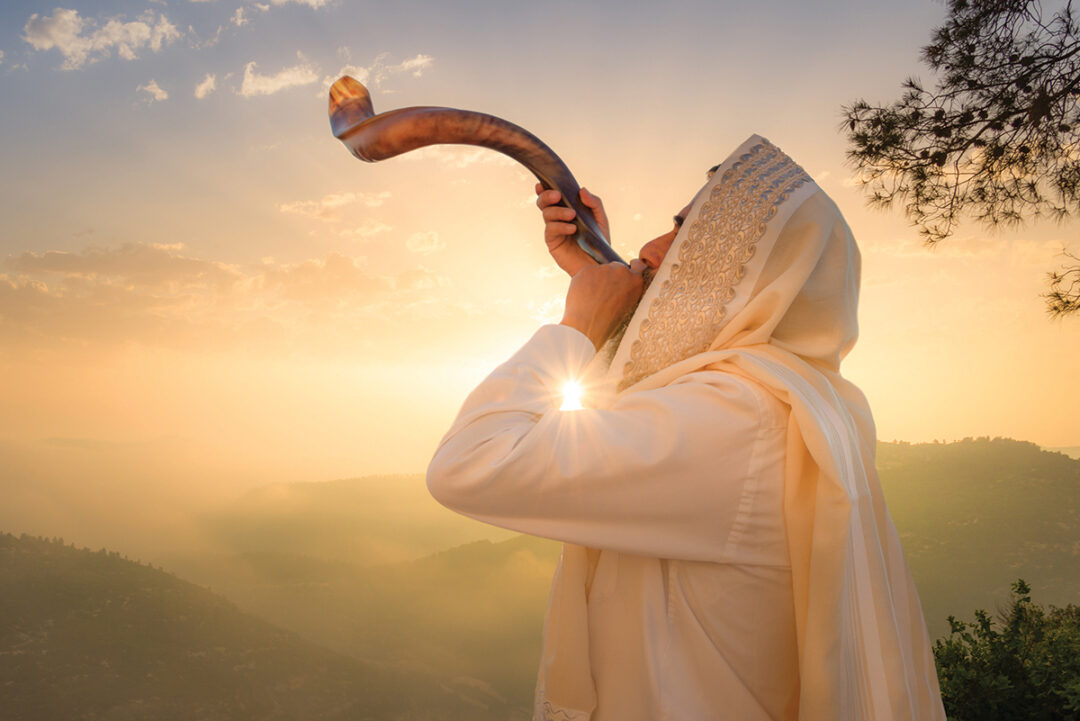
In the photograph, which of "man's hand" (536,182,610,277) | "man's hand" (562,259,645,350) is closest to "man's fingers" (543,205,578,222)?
"man's hand" (536,182,610,277)

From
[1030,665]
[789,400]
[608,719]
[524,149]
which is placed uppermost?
[524,149]

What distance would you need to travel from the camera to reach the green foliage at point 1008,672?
310cm

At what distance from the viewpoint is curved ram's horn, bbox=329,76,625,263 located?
165cm

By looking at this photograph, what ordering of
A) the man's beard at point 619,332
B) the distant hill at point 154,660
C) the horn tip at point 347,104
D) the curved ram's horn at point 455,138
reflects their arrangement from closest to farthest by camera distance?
the man's beard at point 619,332 < the curved ram's horn at point 455,138 < the horn tip at point 347,104 < the distant hill at point 154,660

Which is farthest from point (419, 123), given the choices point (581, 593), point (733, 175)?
point (581, 593)

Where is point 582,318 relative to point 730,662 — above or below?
above

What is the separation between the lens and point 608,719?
48.5 inches

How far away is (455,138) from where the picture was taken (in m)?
1.70

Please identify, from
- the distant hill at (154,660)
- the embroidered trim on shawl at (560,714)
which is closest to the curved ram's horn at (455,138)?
the embroidered trim on shawl at (560,714)

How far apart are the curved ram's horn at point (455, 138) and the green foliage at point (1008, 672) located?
127 inches

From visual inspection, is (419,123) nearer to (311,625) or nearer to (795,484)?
(795,484)

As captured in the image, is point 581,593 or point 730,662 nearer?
point 730,662

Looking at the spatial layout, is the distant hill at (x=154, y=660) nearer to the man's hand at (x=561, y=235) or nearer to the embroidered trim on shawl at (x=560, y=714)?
the embroidered trim on shawl at (x=560, y=714)

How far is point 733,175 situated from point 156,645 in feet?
50.8
